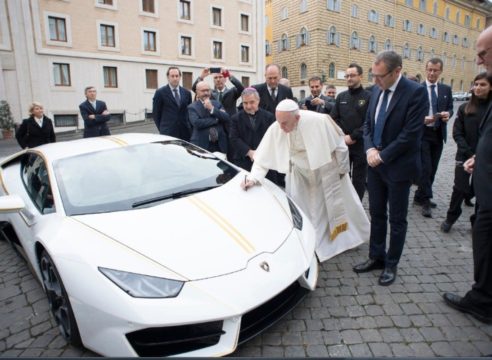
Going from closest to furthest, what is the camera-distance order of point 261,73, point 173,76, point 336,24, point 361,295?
point 361,295 → point 173,76 → point 261,73 → point 336,24

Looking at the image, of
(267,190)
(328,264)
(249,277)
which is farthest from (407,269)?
(249,277)

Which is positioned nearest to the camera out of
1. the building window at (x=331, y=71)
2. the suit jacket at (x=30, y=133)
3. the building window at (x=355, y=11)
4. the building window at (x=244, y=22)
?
the suit jacket at (x=30, y=133)

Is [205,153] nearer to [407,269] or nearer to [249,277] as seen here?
[249,277]

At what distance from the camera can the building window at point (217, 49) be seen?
31.1 metres

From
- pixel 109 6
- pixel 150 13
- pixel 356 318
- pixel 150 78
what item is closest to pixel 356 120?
pixel 356 318

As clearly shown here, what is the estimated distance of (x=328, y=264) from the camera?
3562mm

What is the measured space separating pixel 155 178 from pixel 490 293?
104 inches

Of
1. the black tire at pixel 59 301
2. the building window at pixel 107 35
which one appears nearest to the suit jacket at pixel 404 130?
the black tire at pixel 59 301

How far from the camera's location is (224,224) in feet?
8.29

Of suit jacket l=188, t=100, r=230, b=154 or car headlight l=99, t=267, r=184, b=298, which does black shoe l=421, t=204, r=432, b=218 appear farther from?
car headlight l=99, t=267, r=184, b=298

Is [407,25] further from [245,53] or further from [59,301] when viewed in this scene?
[59,301]

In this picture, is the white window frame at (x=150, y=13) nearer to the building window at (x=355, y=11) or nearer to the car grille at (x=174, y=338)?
the building window at (x=355, y=11)

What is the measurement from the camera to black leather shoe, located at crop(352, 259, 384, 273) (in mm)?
3365

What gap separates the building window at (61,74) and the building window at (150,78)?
18.1 feet
